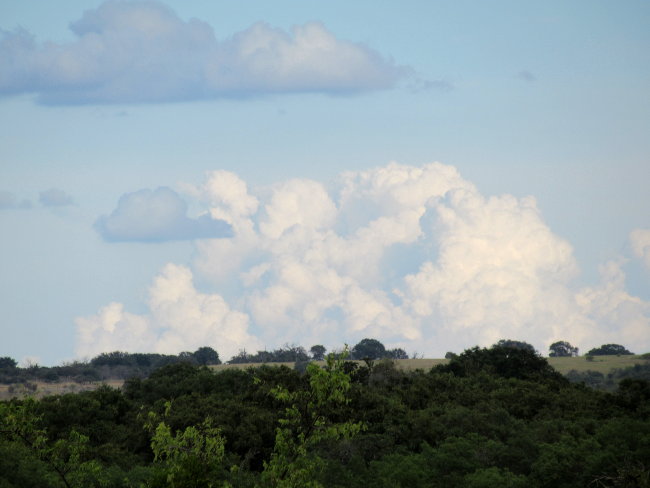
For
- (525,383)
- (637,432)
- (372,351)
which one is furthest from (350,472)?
(372,351)

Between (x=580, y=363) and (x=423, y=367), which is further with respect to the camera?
(x=580, y=363)

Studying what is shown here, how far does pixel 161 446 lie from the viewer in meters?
32.5

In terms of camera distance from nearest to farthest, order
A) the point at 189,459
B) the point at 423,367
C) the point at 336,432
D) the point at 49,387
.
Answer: the point at 336,432
the point at 189,459
the point at 423,367
the point at 49,387

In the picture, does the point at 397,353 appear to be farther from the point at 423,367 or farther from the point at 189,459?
the point at 189,459

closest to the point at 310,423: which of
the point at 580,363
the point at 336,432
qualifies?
the point at 336,432

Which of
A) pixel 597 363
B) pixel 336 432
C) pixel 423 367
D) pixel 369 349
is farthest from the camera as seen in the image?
pixel 369 349

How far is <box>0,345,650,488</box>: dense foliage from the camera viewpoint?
33469mm

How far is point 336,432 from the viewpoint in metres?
29.9

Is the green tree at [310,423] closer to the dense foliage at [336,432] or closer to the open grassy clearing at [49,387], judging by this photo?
the dense foliage at [336,432]

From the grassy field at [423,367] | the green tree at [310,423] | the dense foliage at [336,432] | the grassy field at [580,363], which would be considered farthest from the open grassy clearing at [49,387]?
the green tree at [310,423]

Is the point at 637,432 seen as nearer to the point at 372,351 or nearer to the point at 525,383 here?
the point at 525,383

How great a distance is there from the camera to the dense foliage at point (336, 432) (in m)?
33.5

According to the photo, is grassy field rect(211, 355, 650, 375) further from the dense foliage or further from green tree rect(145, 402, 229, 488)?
green tree rect(145, 402, 229, 488)

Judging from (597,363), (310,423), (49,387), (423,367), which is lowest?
(310,423)
